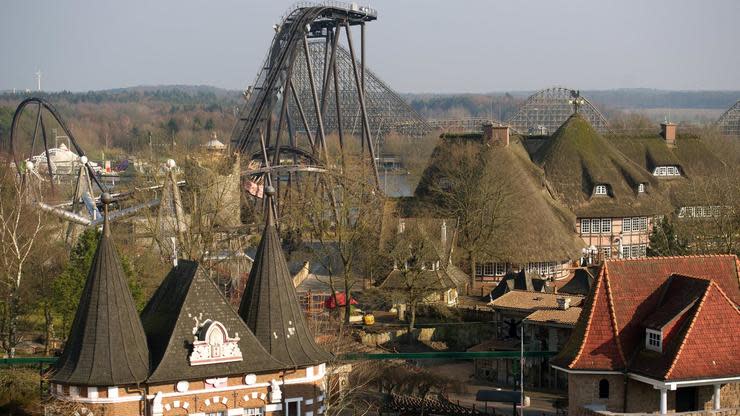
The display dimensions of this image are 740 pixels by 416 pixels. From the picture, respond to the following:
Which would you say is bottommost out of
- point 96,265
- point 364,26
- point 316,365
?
point 316,365

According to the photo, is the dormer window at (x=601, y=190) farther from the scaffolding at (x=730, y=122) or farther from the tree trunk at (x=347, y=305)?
the scaffolding at (x=730, y=122)

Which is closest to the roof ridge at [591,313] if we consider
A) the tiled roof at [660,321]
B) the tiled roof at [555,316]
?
the tiled roof at [660,321]

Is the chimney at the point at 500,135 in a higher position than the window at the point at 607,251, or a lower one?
higher

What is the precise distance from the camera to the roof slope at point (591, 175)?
196ft

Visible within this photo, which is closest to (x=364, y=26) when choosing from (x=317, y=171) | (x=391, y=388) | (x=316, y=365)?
(x=317, y=171)

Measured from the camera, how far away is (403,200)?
57.8 metres

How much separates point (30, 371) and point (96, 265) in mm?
8110

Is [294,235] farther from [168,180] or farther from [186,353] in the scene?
[186,353]

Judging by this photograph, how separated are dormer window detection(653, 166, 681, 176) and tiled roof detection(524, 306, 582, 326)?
29019 millimetres

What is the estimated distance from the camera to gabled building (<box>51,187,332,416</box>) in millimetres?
23406

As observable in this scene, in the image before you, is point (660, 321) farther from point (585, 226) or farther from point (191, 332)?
point (585, 226)

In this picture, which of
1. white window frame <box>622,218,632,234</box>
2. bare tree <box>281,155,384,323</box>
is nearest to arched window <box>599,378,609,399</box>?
bare tree <box>281,155,384,323</box>

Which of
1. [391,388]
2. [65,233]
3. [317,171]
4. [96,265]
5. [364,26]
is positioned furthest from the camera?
[364,26]

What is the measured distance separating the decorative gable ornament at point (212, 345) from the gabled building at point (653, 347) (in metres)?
7.61
